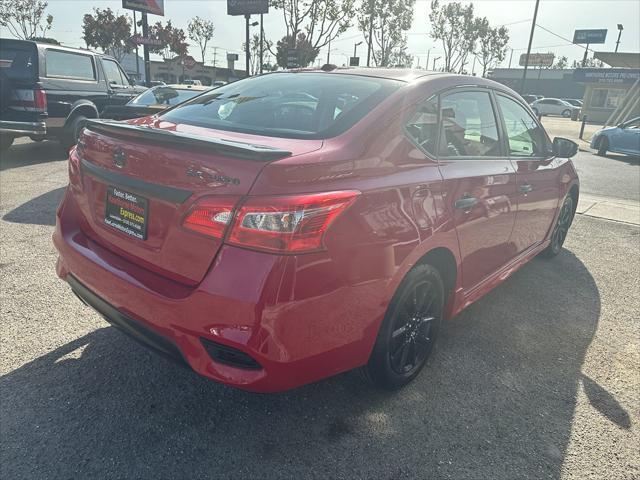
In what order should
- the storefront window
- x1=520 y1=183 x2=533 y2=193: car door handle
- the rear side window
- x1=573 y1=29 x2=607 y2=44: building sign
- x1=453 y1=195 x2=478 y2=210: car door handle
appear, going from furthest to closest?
1. x1=573 y1=29 x2=607 y2=44: building sign
2. the storefront window
3. the rear side window
4. x1=520 y1=183 x2=533 y2=193: car door handle
5. x1=453 y1=195 x2=478 y2=210: car door handle

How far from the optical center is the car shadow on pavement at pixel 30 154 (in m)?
8.34

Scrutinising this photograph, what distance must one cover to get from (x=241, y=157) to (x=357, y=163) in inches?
20.4

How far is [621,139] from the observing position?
47.5 ft

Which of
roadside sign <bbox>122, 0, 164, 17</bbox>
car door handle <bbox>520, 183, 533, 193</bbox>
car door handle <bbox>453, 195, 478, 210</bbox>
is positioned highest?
roadside sign <bbox>122, 0, 164, 17</bbox>

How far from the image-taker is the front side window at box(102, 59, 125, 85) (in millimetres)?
10117

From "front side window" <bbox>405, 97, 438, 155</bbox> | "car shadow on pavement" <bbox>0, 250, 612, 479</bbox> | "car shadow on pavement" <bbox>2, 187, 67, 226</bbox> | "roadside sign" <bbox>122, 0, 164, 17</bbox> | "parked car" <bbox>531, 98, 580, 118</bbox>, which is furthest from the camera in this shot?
"parked car" <bbox>531, 98, 580, 118</bbox>

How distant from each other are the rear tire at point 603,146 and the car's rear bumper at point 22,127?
15.5 m

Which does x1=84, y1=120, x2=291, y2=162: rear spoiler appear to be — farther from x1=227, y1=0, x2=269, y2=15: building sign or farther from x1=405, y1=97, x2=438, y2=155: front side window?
x1=227, y1=0, x2=269, y2=15: building sign

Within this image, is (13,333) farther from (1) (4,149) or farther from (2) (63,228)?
(1) (4,149)

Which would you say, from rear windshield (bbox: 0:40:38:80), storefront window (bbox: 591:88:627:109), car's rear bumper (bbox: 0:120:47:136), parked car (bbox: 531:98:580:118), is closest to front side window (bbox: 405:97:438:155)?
car's rear bumper (bbox: 0:120:47:136)

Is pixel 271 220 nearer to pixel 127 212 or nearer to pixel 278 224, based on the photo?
pixel 278 224

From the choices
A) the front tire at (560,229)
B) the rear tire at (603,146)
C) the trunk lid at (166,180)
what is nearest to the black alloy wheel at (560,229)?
the front tire at (560,229)

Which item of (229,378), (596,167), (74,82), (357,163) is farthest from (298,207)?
(596,167)

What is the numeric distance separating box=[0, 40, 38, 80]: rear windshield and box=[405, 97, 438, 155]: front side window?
8083 millimetres
